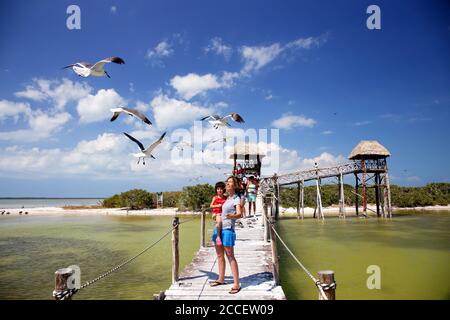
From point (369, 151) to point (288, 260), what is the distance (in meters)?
18.9

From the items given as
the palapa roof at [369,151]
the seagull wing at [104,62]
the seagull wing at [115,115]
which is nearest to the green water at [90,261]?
the seagull wing at [115,115]

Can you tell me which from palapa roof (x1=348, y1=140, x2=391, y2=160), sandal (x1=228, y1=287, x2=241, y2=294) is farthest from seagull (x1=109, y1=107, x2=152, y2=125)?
palapa roof (x1=348, y1=140, x2=391, y2=160)

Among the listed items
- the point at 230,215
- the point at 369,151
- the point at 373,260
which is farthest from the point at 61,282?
the point at 369,151

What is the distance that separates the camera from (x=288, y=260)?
12.2 metres

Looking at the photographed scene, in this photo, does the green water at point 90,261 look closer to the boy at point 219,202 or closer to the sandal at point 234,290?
the sandal at point 234,290

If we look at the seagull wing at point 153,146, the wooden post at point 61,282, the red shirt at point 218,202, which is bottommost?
the wooden post at point 61,282

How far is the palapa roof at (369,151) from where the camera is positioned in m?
28.0

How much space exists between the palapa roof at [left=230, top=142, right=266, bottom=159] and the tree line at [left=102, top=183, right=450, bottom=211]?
16.2m

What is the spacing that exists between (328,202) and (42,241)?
108 ft

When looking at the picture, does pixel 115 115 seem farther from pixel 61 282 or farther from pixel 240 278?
pixel 61 282

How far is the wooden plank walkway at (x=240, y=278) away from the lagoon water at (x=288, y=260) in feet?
4.66
